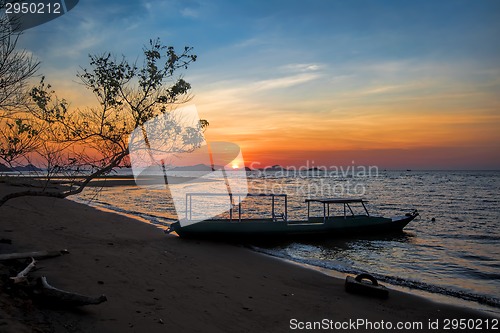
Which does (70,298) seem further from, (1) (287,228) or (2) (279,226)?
(1) (287,228)

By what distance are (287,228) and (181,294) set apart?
1099cm

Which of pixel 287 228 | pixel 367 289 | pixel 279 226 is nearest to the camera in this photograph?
pixel 367 289

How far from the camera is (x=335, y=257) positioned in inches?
610

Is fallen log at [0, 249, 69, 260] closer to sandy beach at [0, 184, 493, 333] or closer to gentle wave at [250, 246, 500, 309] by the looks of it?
sandy beach at [0, 184, 493, 333]

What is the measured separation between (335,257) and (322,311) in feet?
26.0

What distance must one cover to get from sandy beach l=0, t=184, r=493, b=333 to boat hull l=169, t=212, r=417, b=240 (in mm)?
2220

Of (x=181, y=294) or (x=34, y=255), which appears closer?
(x=181, y=294)

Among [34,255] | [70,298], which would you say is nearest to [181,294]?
[70,298]

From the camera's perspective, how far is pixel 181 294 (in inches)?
309

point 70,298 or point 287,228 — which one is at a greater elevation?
point 70,298

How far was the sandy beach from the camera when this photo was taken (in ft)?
19.3

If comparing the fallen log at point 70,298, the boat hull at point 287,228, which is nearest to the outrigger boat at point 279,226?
the boat hull at point 287,228

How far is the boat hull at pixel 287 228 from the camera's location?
53.4 ft

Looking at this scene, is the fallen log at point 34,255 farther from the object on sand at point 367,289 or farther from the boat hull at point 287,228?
the object on sand at point 367,289
